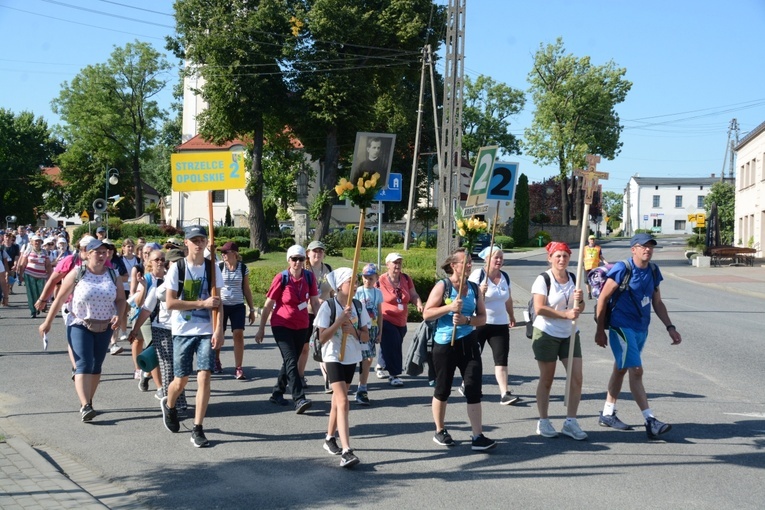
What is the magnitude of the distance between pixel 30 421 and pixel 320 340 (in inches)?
133

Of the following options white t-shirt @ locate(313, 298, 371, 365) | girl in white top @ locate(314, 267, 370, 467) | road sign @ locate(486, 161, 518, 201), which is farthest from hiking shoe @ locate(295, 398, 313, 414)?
road sign @ locate(486, 161, 518, 201)

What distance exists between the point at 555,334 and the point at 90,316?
14.7ft

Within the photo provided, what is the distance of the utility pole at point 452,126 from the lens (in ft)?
63.0

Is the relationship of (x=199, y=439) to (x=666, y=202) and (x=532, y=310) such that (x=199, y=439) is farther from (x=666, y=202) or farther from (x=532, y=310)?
(x=666, y=202)

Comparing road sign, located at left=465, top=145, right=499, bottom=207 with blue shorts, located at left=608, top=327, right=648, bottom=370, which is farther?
road sign, located at left=465, top=145, right=499, bottom=207

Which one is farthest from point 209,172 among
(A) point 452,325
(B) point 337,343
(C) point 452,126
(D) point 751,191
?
(D) point 751,191

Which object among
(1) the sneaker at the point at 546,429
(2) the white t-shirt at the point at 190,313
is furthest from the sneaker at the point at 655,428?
(2) the white t-shirt at the point at 190,313

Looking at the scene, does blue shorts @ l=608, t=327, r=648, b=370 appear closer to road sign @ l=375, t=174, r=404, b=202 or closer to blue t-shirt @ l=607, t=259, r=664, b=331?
blue t-shirt @ l=607, t=259, r=664, b=331

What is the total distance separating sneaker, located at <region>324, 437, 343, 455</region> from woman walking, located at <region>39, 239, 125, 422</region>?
262 cm

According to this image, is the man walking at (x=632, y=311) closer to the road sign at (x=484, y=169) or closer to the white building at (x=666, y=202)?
the road sign at (x=484, y=169)

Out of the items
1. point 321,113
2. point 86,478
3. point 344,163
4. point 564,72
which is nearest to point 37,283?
point 86,478

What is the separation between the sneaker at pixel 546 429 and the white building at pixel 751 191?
40.5 meters

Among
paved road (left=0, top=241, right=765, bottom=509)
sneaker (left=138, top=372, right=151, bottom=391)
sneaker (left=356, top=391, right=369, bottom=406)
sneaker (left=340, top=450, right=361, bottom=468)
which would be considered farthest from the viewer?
sneaker (left=138, top=372, right=151, bottom=391)

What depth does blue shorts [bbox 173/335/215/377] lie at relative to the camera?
7198 millimetres
